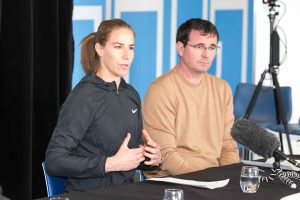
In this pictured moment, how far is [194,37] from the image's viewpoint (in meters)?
3.30

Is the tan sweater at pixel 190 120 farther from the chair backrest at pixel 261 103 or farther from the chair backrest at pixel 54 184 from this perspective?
the chair backrest at pixel 261 103

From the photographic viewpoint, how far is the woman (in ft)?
7.87

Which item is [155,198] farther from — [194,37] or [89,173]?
[194,37]

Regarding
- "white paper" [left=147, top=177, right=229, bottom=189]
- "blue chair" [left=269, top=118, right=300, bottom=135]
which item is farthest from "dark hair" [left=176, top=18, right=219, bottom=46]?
"blue chair" [left=269, top=118, right=300, bottom=135]

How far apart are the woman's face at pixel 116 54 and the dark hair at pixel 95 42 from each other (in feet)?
0.07

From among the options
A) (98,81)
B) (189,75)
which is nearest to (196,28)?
(189,75)

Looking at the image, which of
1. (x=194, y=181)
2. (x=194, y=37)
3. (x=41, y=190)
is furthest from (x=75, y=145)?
(x=41, y=190)

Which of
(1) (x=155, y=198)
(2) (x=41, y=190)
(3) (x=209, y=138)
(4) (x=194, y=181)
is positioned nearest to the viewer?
(1) (x=155, y=198)

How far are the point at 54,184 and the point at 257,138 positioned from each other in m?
0.84

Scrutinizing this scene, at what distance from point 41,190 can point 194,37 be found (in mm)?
1670

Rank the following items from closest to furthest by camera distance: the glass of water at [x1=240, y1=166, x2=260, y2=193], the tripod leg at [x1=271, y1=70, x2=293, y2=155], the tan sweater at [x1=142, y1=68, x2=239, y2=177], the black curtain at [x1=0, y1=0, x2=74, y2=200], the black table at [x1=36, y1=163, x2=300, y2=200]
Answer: the black table at [x1=36, y1=163, x2=300, y2=200] → the glass of water at [x1=240, y1=166, x2=260, y2=193] → the tan sweater at [x1=142, y1=68, x2=239, y2=177] → the black curtain at [x1=0, y1=0, x2=74, y2=200] → the tripod leg at [x1=271, y1=70, x2=293, y2=155]

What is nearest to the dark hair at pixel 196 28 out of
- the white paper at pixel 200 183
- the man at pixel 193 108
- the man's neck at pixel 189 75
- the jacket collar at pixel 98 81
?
the man at pixel 193 108

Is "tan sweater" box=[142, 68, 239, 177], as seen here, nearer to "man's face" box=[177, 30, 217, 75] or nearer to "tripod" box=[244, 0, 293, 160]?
"man's face" box=[177, 30, 217, 75]

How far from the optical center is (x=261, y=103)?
618 centimetres
